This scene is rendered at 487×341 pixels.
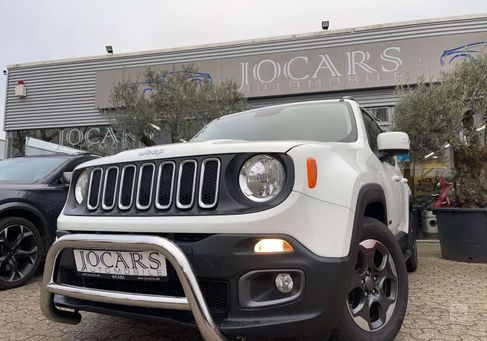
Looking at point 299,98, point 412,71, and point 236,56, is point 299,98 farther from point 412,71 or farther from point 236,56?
point 412,71

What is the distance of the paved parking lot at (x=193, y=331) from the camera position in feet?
9.68

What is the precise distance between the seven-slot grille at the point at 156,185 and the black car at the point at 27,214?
2284 mm

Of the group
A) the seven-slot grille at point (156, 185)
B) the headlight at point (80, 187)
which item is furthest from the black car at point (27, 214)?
the seven-slot grille at point (156, 185)

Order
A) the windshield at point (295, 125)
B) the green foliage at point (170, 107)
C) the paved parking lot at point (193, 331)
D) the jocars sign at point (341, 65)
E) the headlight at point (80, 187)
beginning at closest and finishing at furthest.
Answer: the headlight at point (80, 187), the paved parking lot at point (193, 331), the windshield at point (295, 125), the green foliage at point (170, 107), the jocars sign at point (341, 65)

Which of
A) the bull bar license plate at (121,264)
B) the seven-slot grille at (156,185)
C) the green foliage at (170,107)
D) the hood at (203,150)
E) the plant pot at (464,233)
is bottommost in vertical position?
the plant pot at (464,233)

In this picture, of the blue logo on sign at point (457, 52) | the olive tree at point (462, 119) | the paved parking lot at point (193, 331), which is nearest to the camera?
the paved parking lot at point (193, 331)

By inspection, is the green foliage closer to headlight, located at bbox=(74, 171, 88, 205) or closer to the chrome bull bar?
headlight, located at bbox=(74, 171, 88, 205)

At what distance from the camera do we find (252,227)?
198cm

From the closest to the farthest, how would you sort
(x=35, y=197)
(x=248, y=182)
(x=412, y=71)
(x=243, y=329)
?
Answer: (x=243, y=329) → (x=248, y=182) → (x=35, y=197) → (x=412, y=71)

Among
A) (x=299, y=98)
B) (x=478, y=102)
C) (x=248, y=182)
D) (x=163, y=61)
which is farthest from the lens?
(x=163, y=61)

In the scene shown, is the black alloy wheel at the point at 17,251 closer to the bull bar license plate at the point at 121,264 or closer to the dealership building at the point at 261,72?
the bull bar license plate at the point at 121,264

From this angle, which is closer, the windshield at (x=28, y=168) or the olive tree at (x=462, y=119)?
the windshield at (x=28, y=168)

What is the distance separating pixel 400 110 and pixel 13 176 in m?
5.85

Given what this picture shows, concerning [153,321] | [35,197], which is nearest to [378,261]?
[153,321]
